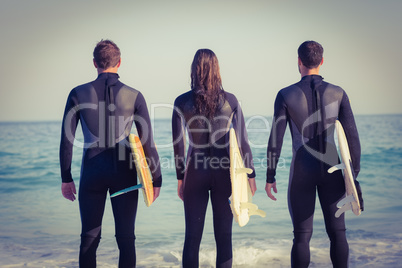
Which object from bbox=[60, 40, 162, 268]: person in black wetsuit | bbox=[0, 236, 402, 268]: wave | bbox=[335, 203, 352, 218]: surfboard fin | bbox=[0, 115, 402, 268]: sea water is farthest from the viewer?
bbox=[0, 115, 402, 268]: sea water

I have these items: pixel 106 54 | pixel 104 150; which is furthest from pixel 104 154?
pixel 106 54

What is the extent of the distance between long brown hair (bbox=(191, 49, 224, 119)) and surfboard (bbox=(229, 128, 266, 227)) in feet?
0.85

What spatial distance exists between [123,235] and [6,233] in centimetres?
596

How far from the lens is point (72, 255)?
6934 mm

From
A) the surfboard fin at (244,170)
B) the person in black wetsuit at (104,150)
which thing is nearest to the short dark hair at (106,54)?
the person in black wetsuit at (104,150)

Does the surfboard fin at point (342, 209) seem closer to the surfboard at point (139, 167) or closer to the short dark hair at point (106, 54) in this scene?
the surfboard at point (139, 167)

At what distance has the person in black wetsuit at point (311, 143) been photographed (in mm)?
4066

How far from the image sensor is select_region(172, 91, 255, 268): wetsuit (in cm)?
412

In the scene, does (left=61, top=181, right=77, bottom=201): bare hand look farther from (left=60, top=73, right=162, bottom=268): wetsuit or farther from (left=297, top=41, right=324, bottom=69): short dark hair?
(left=297, top=41, right=324, bottom=69): short dark hair

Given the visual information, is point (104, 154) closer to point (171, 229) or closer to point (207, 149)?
point (207, 149)

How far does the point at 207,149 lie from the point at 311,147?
2.73 ft

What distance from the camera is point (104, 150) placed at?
408 centimetres

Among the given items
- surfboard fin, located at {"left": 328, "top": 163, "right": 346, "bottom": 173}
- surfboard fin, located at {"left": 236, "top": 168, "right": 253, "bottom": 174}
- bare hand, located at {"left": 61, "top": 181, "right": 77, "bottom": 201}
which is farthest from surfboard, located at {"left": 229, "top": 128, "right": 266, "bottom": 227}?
bare hand, located at {"left": 61, "top": 181, "right": 77, "bottom": 201}

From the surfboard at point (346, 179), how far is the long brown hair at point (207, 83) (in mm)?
982
